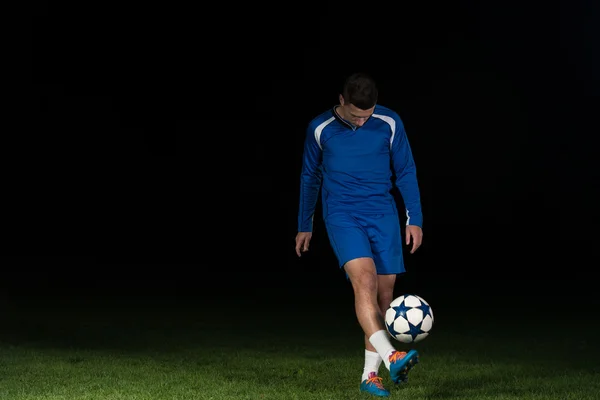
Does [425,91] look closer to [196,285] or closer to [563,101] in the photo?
[563,101]

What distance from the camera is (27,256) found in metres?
20.1

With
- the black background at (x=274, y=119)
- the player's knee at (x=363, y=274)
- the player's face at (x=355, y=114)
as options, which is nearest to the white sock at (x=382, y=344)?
the player's knee at (x=363, y=274)

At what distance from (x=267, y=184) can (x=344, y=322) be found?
13.5 m

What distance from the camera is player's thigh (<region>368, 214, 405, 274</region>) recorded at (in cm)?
568

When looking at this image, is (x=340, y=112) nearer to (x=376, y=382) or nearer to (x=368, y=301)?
(x=368, y=301)

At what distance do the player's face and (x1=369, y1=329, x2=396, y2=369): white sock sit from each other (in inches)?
44.8

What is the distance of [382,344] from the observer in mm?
5262

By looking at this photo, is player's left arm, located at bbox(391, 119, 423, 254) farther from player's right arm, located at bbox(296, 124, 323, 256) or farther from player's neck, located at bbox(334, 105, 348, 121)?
player's right arm, located at bbox(296, 124, 323, 256)

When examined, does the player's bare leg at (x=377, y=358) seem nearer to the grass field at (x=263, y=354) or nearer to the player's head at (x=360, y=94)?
the grass field at (x=263, y=354)

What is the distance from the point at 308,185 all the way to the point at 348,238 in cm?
46

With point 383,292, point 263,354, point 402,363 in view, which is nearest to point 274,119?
point 263,354

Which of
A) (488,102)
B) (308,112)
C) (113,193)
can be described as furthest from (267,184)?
(488,102)

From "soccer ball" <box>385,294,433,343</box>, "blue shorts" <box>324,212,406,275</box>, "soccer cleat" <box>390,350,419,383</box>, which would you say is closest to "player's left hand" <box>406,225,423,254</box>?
"blue shorts" <box>324,212,406,275</box>

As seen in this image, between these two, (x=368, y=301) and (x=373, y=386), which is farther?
(x=373, y=386)
